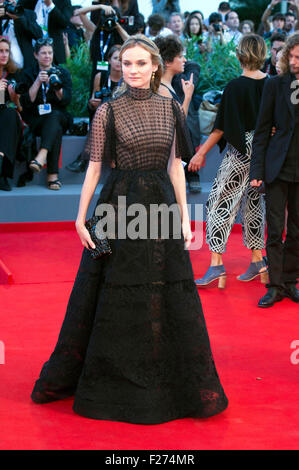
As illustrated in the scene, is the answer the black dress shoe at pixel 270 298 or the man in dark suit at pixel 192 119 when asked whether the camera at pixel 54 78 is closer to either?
the man in dark suit at pixel 192 119

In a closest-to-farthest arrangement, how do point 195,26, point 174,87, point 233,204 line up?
1. point 233,204
2. point 174,87
3. point 195,26

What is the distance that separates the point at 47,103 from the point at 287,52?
347 cm

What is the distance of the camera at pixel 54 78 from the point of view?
7.12m

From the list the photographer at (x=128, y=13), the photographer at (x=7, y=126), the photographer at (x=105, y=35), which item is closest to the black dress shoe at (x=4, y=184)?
the photographer at (x=7, y=126)

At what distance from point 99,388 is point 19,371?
69 cm

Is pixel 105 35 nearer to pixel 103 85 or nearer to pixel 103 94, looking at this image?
pixel 103 85

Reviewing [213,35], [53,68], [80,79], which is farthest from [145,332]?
[213,35]

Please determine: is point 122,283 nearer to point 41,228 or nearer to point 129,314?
point 129,314

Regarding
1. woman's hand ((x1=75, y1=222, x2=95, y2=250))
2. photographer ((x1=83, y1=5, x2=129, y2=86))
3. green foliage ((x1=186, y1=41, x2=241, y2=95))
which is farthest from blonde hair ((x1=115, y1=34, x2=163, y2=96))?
green foliage ((x1=186, y1=41, x2=241, y2=95))

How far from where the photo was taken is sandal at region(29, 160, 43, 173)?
6.95 meters

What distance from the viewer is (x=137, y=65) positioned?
2.98 m

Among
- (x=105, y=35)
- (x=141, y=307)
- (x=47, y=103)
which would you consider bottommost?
(x=47, y=103)

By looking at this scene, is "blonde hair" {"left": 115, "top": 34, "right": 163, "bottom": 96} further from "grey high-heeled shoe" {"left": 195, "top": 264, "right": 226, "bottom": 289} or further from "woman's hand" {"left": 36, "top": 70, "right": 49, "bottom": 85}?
"woman's hand" {"left": 36, "top": 70, "right": 49, "bottom": 85}

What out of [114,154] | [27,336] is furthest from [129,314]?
[27,336]
